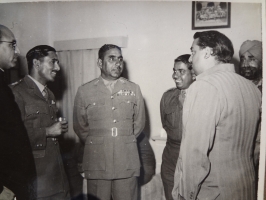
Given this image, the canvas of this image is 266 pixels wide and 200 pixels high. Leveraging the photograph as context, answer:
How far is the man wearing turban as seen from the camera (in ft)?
2.68

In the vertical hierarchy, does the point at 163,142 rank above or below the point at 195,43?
below

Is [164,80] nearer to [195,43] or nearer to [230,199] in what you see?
[195,43]

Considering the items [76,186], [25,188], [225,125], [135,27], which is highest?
[135,27]

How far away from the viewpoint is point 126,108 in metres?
1.02

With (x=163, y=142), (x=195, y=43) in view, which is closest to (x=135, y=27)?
(x=195, y=43)

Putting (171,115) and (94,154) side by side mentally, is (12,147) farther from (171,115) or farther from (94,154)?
(171,115)

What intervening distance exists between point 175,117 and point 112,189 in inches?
18.4

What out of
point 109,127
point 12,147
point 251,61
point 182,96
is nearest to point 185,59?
point 182,96

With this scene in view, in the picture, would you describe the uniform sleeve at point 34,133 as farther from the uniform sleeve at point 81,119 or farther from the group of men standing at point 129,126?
the uniform sleeve at point 81,119

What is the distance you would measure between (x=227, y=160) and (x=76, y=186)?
0.78 metres

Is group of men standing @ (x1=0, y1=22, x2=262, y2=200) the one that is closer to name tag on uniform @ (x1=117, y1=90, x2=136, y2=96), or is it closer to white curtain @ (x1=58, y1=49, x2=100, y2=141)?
name tag on uniform @ (x1=117, y1=90, x2=136, y2=96)

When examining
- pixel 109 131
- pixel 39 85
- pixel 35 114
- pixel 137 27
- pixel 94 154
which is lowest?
pixel 94 154

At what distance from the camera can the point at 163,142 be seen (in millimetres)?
1208

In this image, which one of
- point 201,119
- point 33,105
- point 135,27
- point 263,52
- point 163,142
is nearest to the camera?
point 201,119
